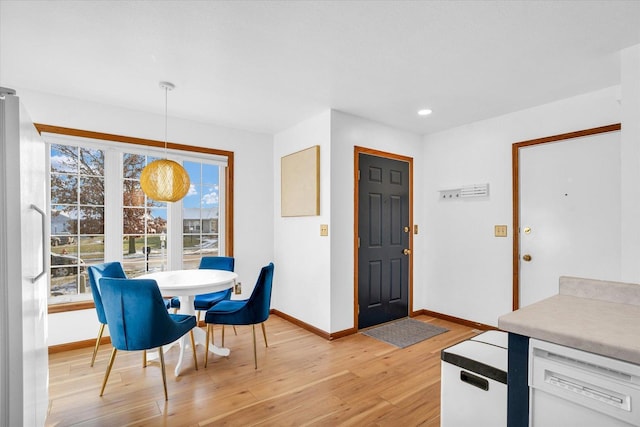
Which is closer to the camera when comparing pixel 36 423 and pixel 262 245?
pixel 36 423

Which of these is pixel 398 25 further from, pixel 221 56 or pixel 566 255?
pixel 566 255

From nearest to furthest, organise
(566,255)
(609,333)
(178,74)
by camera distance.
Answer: (609,333) < (178,74) < (566,255)

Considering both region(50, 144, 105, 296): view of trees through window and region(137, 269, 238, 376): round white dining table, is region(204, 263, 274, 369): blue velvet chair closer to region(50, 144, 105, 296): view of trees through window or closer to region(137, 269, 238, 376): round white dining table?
region(137, 269, 238, 376): round white dining table

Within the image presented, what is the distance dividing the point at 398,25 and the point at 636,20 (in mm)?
1348

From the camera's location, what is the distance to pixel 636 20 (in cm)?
186

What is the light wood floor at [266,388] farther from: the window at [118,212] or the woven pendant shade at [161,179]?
Result: the woven pendant shade at [161,179]

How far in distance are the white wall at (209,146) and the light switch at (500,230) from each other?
2.71m

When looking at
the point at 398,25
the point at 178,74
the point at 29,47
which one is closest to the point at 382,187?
the point at 398,25

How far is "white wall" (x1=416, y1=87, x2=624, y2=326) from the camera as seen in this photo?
3174 mm

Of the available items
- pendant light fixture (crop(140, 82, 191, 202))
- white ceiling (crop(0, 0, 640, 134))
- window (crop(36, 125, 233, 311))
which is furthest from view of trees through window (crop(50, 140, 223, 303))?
pendant light fixture (crop(140, 82, 191, 202))

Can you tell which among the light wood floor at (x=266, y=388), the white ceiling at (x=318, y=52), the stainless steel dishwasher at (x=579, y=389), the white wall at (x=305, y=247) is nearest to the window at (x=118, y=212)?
the white ceiling at (x=318, y=52)

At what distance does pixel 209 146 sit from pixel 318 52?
2.16 metres

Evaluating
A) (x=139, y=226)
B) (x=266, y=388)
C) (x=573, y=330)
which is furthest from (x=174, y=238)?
(x=573, y=330)

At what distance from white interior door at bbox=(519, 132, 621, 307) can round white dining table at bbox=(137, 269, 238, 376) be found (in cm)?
293
